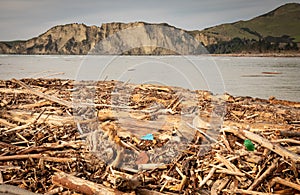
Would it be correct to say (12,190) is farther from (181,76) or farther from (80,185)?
(181,76)

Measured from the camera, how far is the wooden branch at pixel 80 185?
3.54 meters

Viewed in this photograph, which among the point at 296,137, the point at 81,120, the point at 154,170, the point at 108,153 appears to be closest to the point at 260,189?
the point at 154,170

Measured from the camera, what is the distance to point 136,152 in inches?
184

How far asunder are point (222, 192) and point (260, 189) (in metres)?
0.44

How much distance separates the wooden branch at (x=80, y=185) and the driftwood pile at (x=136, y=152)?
0.04 ft

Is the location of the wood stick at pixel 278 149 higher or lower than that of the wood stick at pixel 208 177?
higher

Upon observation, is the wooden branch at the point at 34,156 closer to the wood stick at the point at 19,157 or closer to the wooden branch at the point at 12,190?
the wood stick at the point at 19,157

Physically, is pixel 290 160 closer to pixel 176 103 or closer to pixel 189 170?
pixel 189 170

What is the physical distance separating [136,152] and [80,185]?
1175 millimetres

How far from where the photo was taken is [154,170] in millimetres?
4195

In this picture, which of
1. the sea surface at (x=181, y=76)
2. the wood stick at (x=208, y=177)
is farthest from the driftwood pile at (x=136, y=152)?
the sea surface at (x=181, y=76)

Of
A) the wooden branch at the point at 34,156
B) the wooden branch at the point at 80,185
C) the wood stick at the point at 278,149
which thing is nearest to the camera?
the wooden branch at the point at 80,185

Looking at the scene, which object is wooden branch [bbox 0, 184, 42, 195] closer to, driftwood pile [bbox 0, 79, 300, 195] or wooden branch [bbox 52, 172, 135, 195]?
driftwood pile [bbox 0, 79, 300, 195]

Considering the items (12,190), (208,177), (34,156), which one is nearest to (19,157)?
(34,156)
